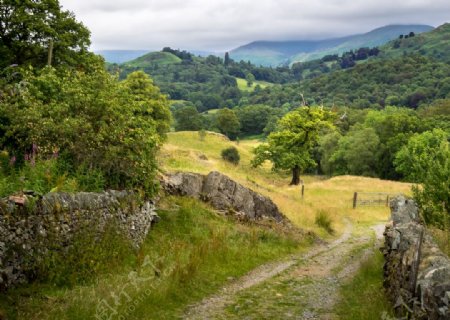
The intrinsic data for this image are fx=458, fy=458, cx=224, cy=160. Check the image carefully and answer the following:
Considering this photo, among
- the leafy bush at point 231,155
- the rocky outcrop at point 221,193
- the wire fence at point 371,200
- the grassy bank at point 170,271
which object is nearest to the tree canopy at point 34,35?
the rocky outcrop at point 221,193

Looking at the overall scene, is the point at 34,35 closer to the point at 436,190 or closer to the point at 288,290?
the point at 288,290

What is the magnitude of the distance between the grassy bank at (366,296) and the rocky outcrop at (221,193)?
24.1 ft

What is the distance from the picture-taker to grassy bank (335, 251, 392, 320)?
1021 centimetres

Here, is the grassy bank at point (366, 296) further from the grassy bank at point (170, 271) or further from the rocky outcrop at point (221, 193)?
the rocky outcrop at point (221, 193)

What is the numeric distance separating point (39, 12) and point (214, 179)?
1379 centimetres

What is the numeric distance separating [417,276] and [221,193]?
13.4m

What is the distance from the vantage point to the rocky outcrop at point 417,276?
755 cm

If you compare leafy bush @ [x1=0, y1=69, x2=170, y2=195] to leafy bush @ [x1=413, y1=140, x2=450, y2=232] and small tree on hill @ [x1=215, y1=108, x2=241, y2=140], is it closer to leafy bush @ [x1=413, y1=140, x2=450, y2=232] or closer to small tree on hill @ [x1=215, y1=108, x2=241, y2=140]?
leafy bush @ [x1=413, y1=140, x2=450, y2=232]

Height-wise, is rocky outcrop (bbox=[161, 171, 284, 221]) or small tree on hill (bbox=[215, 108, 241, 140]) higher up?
small tree on hill (bbox=[215, 108, 241, 140])

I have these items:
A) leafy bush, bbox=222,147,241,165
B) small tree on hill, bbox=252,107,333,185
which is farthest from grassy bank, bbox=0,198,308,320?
leafy bush, bbox=222,147,241,165

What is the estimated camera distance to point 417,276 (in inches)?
354

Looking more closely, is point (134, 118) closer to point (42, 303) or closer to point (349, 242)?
point (42, 303)

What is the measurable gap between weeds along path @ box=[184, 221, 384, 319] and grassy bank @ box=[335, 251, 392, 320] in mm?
353

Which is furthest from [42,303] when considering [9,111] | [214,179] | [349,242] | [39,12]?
[39,12]
